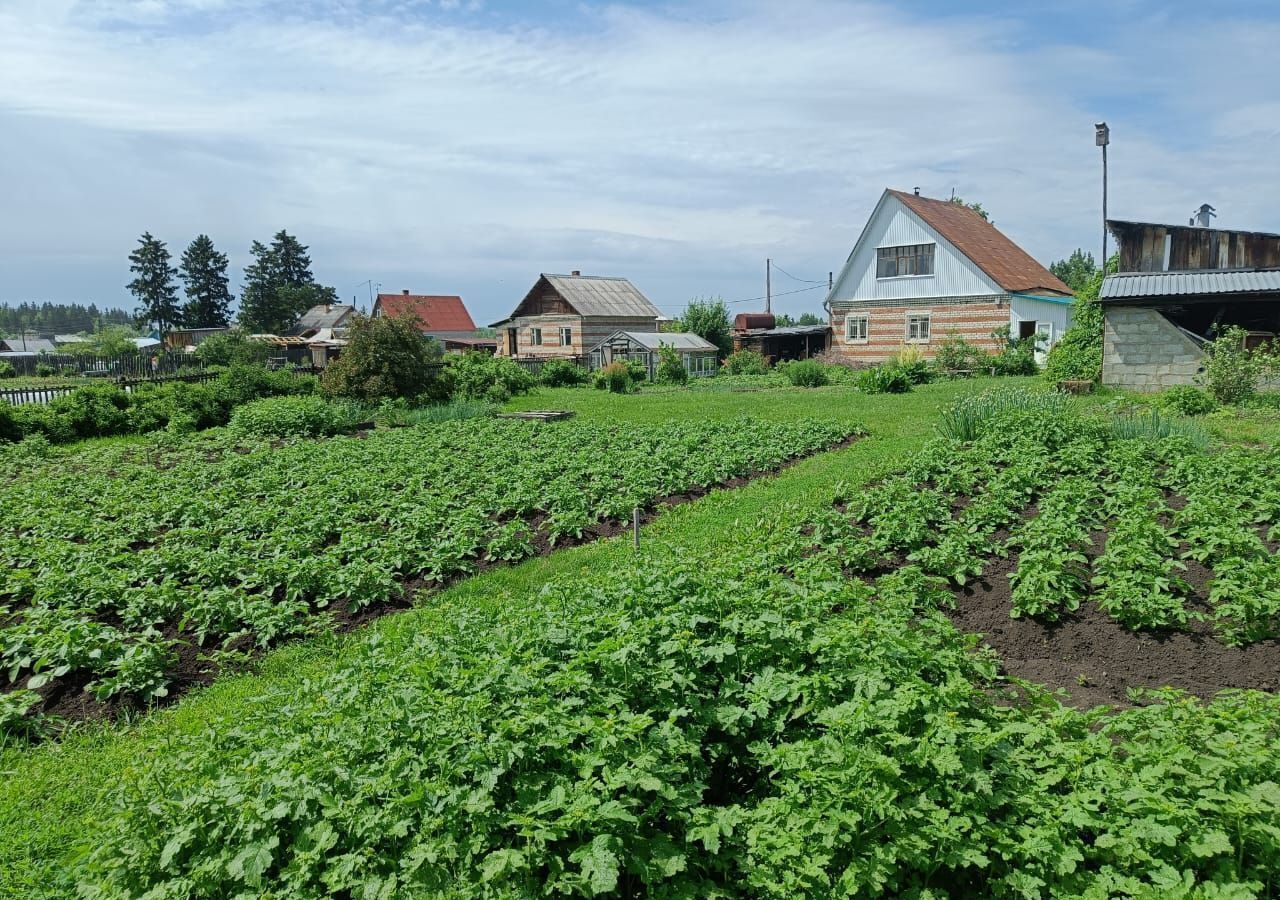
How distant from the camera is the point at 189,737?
13.3 ft

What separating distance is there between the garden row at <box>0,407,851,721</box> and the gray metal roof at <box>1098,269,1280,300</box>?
9.36 metres

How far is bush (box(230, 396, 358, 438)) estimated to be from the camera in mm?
16031

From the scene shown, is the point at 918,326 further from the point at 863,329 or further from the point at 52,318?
the point at 52,318

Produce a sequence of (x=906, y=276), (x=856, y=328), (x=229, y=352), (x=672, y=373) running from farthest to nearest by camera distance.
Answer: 1. (x=229, y=352)
2. (x=856, y=328)
3. (x=906, y=276)
4. (x=672, y=373)

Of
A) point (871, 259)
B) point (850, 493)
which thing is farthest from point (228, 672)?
point (871, 259)

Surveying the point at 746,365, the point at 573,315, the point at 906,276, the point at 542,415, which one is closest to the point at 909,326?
the point at 906,276

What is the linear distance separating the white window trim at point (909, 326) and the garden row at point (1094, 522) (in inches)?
894

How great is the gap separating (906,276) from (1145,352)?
50.3 ft

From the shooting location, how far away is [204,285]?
81.8 meters

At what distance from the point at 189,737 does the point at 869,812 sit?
3362 mm

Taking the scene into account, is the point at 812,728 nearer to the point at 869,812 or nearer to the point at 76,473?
the point at 869,812

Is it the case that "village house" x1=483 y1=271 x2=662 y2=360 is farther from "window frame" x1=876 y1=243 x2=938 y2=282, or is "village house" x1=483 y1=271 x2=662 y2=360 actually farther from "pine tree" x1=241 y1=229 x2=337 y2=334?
"pine tree" x1=241 y1=229 x2=337 y2=334

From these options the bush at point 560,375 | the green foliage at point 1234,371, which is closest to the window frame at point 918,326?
the bush at point 560,375

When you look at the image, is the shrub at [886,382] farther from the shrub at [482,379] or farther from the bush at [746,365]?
the shrub at [482,379]
